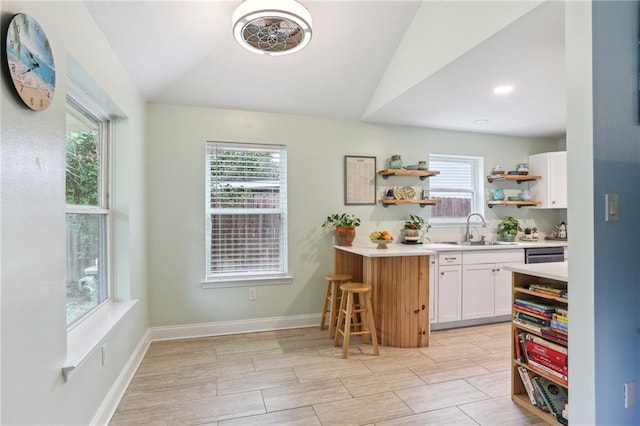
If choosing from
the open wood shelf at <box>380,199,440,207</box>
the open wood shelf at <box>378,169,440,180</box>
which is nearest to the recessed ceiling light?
the open wood shelf at <box>378,169,440,180</box>

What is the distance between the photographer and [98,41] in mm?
1875

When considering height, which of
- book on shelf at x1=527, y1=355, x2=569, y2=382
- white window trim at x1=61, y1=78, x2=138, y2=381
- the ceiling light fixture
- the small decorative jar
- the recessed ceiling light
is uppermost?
the ceiling light fixture

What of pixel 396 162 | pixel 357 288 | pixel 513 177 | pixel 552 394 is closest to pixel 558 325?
pixel 552 394

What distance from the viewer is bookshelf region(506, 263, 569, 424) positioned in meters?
1.80

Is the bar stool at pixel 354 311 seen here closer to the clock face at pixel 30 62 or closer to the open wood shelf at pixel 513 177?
the clock face at pixel 30 62

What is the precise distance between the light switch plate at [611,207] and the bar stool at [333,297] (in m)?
2.10

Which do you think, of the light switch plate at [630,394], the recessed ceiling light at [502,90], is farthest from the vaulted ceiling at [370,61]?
the light switch plate at [630,394]

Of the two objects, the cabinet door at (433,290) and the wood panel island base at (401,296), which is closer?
the wood panel island base at (401,296)

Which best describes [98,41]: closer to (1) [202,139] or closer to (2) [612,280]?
(1) [202,139]

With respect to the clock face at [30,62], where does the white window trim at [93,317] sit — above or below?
below

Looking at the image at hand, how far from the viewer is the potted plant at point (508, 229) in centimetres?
414

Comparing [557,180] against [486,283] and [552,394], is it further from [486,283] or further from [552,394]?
[552,394]

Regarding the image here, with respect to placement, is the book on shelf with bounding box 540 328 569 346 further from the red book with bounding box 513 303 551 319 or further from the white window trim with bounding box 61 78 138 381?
the white window trim with bounding box 61 78 138 381

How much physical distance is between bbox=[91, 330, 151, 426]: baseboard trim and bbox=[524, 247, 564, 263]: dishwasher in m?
3.98
